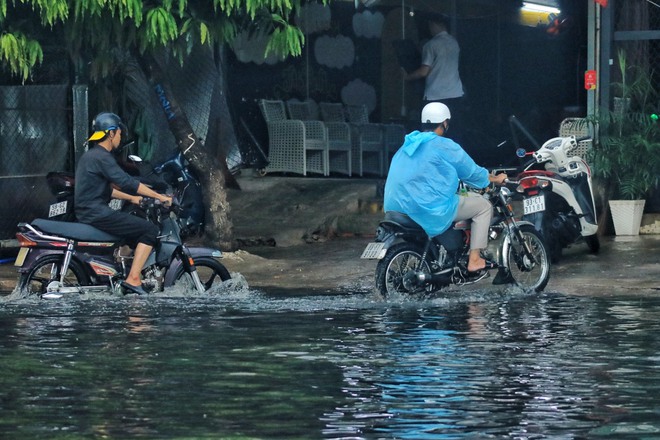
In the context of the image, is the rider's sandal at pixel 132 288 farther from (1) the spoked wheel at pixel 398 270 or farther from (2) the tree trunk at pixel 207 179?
(2) the tree trunk at pixel 207 179

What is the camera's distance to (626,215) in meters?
17.0

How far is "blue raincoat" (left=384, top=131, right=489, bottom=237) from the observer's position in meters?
12.9

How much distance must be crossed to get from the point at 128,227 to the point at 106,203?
0.33 m

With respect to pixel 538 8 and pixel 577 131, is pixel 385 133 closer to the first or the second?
pixel 538 8

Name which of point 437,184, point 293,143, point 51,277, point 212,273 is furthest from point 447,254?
point 293,143

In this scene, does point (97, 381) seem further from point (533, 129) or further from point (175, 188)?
point (533, 129)

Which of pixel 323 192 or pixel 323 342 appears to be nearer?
pixel 323 342

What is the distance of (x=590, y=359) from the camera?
31.5 feet

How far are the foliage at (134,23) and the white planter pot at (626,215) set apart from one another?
433 centimetres

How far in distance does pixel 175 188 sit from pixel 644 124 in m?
5.22

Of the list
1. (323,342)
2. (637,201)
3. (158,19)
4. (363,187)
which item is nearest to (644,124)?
(637,201)

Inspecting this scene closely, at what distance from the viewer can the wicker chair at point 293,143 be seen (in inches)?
781

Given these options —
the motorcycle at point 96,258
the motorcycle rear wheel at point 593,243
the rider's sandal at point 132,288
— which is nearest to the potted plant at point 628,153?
the motorcycle rear wheel at point 593,243

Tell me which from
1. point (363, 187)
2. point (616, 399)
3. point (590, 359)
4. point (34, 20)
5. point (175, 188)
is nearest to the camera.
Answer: point (616, 399)
